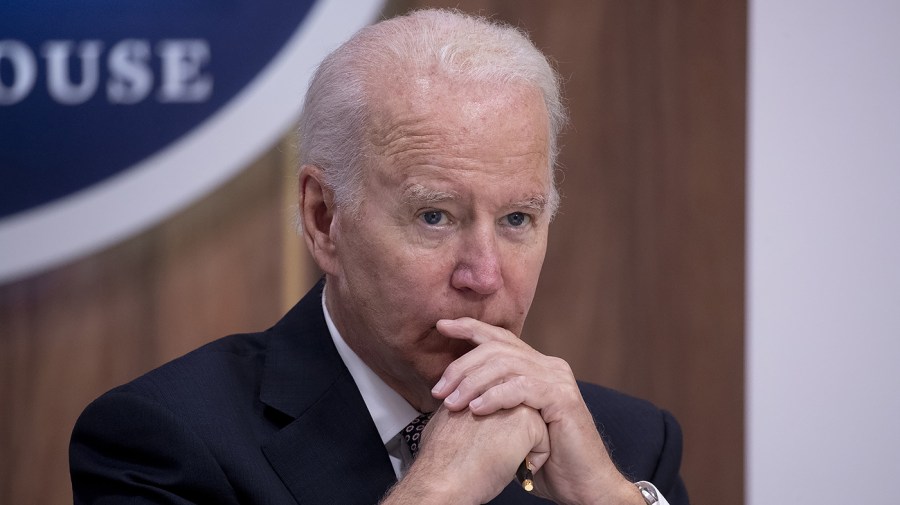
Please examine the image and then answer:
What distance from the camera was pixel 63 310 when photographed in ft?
8.71

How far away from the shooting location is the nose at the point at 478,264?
1896 millimetres

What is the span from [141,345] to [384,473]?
3.17 ft

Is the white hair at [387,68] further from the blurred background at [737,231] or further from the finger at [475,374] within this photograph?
the blurred background at [737,231]

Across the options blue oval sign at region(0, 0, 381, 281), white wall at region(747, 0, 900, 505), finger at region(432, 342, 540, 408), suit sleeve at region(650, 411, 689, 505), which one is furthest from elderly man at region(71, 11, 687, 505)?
white wall at region(747, 0, 900, 505)

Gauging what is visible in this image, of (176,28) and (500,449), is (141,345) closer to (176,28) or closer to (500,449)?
(176,28)

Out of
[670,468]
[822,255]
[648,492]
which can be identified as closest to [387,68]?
[648,492]

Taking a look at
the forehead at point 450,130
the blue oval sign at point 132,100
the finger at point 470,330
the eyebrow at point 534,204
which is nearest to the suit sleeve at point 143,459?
the finger at point 470,330

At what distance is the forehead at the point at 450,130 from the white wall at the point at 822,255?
1.31 metres

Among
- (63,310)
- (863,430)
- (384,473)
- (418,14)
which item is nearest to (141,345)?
(63,310)

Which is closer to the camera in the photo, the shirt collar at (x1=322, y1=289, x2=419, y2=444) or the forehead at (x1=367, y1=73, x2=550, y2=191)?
the forehead at (x1=367, y1=73, x2=550, y2=191)

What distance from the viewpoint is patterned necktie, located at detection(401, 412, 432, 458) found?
2062mm

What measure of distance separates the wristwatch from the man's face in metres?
0.42

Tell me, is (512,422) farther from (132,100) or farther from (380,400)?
(132,100)

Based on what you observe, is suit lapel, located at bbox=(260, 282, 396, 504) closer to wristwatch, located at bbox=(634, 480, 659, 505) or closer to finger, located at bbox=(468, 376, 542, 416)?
finger, located at bbox=(468, 376, 542, 416)
